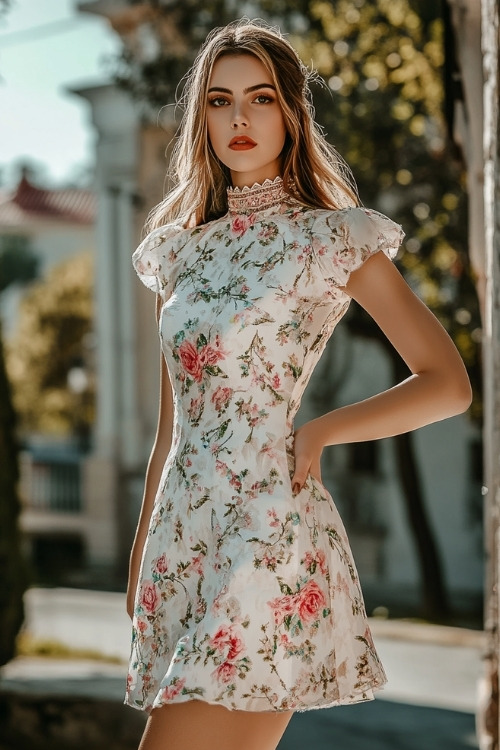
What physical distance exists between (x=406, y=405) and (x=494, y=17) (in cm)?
124

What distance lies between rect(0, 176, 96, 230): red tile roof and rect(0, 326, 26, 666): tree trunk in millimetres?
36724

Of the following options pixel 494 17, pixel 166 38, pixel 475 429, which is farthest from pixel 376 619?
pixel 494 17

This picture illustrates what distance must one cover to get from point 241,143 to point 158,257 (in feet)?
1.09

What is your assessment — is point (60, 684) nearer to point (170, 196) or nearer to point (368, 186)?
point (170, 196)

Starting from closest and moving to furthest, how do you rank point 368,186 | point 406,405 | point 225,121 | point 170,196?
1. point 406,405
2. point 225,121
3. point 170,196
4. point 368,186

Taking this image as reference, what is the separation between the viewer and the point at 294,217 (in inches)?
109

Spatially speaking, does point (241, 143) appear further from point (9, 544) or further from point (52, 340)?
point (52, 340)

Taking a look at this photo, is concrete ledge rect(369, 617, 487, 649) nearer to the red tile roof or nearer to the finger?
the finger

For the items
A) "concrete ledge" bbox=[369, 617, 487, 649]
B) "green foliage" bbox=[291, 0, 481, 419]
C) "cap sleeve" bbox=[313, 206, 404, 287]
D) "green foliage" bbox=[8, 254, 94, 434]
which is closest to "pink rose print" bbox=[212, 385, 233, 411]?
"cap sleeve" bbox=[313, 206, 404, 287]

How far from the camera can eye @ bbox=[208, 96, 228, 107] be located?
2824 mm

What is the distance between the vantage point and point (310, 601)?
2.53 meters

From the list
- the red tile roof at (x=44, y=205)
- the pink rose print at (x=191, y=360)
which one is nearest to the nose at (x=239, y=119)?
the pink rose print at (x=191, y=360)

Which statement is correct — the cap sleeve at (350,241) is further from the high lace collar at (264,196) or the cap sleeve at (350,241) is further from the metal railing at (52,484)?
the metal railing at (52,484)

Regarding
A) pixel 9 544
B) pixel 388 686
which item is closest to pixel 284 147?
pixel 9 544
